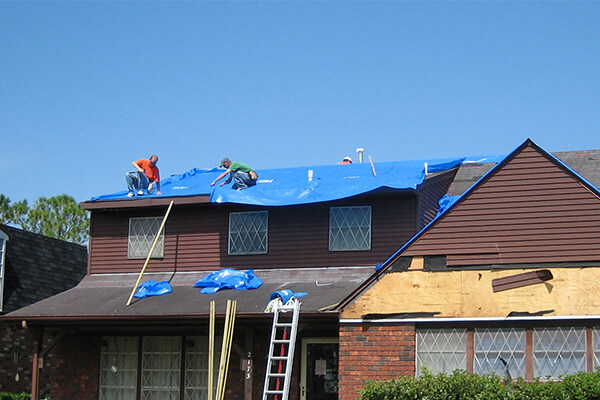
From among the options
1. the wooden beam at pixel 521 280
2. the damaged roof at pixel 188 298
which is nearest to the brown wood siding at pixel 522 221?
the wooden beam at pixel 521 280

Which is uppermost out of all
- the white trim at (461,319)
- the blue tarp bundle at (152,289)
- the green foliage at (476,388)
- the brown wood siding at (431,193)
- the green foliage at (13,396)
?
the brown wood siding at (431,193)

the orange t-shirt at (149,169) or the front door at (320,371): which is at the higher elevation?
the orange t-shirt at (149,169)

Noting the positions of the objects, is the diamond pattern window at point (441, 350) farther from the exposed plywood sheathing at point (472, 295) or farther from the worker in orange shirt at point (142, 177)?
the worker in orange shirt at point (142, 177)

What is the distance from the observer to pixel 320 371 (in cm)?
1947

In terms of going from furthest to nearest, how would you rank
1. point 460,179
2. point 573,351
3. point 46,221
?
point 46,221, point 460,179, point 573,351

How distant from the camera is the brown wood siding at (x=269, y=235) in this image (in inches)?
798

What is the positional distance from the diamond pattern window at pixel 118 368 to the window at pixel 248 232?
3.17 m

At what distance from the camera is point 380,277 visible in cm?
1662

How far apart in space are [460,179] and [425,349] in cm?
765

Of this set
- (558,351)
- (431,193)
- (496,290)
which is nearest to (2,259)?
(431,193)

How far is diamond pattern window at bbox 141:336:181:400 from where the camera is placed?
2106cm

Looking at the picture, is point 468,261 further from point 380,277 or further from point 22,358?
point 22,358

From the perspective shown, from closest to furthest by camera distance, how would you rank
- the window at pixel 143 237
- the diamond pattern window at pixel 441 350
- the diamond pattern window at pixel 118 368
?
the diamond pattern window at pixel 441 350
the diamond pattern window at pixel 118 368
the window at pixel 143 237

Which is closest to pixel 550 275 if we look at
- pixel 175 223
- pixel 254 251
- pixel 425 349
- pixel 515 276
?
pixel 515 276
